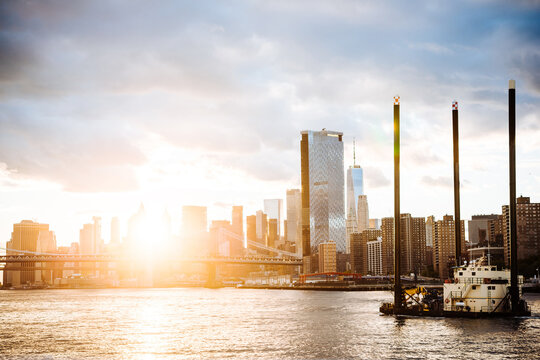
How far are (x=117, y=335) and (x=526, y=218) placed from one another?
16973 cm

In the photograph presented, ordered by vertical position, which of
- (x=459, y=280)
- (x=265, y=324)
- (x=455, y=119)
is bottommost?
(x=265, y=324)

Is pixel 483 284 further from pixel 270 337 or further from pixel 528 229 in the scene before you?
pixel 528 229

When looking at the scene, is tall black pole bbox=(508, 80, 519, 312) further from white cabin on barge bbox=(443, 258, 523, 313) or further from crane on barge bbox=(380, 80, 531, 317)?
white cabin on barge bbox=(443, 258, 523, 313)

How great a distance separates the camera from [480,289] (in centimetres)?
5866

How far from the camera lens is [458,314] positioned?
58.3m

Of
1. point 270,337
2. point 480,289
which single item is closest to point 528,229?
point 480,289

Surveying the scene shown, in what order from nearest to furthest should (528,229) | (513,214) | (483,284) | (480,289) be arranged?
(513,214), (483,284), (480,289), (528,229)

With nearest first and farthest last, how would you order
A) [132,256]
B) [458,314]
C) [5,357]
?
[5,357], [458,314], [132,256]

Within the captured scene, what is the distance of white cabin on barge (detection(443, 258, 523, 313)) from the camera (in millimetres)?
57812

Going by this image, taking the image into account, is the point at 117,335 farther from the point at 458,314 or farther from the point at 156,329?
the point at 458,314

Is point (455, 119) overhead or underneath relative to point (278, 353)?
overhead

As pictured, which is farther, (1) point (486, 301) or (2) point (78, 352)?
(1) point (486, 301)

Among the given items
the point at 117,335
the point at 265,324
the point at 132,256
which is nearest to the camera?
the point at 117,335

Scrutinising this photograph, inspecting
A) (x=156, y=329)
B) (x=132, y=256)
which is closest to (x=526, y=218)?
(x=132, y=256)
